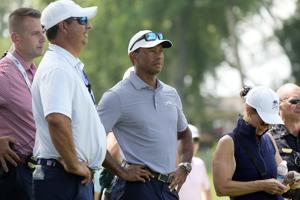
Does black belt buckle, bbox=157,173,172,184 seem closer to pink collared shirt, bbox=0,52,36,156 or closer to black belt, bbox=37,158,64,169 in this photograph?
pink collared shirt, bbox=0,52,36,156

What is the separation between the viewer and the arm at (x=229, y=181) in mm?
7125

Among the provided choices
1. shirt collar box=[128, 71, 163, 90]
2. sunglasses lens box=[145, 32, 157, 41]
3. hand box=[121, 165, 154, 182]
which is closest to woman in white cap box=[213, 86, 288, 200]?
hand box=[121, 165, 154, 182]

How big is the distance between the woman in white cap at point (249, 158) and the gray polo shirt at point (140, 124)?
0.40m

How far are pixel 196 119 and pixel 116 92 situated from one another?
4500 centimetres

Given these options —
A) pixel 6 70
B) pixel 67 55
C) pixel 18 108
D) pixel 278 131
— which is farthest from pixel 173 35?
pixel 67 55

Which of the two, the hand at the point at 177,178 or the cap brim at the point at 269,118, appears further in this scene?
the hand at the point at 177,178

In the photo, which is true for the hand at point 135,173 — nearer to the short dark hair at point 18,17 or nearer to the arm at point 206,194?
the short dark hair at point 18,17

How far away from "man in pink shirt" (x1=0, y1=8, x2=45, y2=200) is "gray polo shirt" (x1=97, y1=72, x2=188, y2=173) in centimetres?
59

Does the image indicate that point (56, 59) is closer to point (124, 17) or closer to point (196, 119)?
point (124, 17)

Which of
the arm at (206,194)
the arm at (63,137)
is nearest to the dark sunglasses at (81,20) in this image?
the arm at (63,137)

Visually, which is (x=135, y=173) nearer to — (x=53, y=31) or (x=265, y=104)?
(x=265, y=104)

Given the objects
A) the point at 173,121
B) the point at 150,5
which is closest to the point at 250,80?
the point at 150,5

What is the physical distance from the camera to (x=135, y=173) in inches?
283

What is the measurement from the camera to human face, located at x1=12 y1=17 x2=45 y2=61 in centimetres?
725
